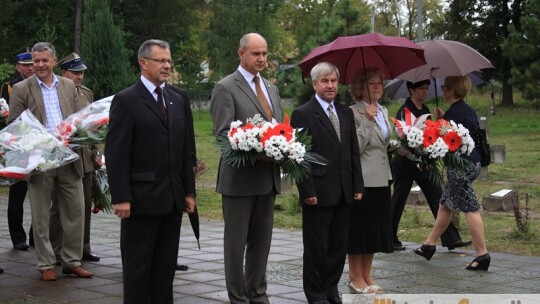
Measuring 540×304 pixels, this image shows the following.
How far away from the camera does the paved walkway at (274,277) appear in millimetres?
7719

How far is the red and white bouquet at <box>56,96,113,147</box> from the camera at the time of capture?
8.29 meters

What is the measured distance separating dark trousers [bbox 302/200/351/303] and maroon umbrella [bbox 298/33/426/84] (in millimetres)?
1338

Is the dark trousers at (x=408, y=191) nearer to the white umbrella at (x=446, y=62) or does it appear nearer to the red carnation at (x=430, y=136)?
the white umbrella at (x=446, y=62)

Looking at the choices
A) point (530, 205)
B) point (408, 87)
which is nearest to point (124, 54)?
point (530, 205)

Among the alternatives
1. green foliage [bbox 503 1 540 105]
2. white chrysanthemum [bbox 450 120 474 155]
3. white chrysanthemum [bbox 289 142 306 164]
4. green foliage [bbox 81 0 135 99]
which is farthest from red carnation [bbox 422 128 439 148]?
green foliage [bbox 503 1 540 105]

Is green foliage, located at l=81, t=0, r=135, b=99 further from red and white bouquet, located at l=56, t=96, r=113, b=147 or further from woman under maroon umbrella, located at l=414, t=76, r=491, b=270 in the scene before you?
woman under maroon umbrella, located at l=414, t=76, r=491, b=270

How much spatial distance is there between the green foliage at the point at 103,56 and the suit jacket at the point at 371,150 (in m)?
22.0

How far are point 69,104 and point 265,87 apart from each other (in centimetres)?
254

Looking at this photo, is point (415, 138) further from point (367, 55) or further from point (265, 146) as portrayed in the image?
point (265, 146)

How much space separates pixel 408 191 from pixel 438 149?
189 centimetres

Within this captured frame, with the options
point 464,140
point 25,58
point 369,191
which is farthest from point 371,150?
point 25,58

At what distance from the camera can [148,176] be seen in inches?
239

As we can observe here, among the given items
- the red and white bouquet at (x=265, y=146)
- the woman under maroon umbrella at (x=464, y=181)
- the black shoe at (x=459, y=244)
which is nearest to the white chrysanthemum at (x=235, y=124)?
the red and white bouquet at (x=265, y=146)

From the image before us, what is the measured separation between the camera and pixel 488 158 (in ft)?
30.1
